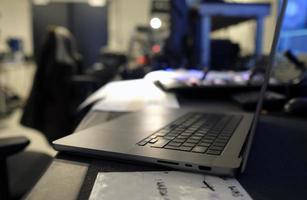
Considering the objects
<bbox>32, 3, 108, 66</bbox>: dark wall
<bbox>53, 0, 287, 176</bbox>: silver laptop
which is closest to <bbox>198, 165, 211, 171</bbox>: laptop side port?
<bbox>53, 0, 287, 176</bbox>: silver laptop

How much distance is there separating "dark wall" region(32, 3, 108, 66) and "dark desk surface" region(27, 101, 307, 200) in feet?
18.8

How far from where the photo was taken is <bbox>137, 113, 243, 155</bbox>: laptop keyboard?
1.57 feet

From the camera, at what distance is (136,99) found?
98 cm

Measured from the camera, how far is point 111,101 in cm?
96

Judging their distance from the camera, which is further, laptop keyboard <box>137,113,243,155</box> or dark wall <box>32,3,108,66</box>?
dark wall <box>32,3,108,66</box>

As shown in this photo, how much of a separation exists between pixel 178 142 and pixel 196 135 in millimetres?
61

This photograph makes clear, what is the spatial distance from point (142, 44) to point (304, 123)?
126 inches

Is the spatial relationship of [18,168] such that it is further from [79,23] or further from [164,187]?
[79,23]

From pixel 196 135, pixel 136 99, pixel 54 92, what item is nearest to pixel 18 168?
pixel 136 99

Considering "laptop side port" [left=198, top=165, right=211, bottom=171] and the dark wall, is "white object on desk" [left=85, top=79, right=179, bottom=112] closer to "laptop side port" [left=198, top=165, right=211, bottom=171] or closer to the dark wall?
"laptop side port" [left=198, top=165, right=211, bottom=171]

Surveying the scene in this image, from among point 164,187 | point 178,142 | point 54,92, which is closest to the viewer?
point 164,187

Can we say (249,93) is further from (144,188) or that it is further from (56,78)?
(56,78)

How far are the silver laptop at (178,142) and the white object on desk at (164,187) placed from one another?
2 centimetres

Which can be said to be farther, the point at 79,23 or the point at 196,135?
the point at 79,23
